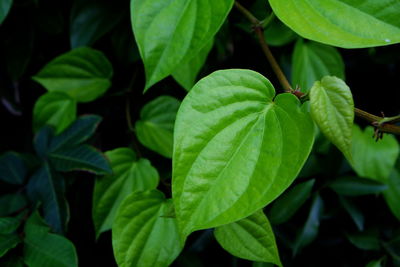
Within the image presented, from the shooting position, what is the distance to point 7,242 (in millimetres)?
620

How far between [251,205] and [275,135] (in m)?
0.09

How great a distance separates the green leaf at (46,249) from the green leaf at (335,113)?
392mm

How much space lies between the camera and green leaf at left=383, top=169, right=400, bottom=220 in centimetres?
79

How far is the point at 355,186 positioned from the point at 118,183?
46cm

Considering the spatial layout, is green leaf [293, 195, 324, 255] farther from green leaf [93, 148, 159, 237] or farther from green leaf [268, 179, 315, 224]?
green leaf [93, 148, 159, 237]

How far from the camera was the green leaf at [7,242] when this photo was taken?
603mm

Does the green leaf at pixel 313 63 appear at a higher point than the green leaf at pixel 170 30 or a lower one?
lower

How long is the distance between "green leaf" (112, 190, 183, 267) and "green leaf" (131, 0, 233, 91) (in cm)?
19

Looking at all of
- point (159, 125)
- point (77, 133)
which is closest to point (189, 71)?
point (159, 125)

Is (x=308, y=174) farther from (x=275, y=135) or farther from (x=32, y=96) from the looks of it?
(x=32, y=96)

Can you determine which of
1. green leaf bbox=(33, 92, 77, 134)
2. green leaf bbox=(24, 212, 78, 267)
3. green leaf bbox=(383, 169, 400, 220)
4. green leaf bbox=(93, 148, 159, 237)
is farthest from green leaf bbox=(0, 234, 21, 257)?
green leaf bbox=(383, 169, 400, 220)

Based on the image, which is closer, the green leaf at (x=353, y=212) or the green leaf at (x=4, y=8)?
the green leaf at (x=4, y=8)

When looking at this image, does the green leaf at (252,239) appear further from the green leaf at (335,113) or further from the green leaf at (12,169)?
the green leaf at (12,169)

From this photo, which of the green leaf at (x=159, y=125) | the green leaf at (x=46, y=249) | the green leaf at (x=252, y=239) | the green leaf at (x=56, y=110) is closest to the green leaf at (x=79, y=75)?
the green leaf at (x=56, y=110)
